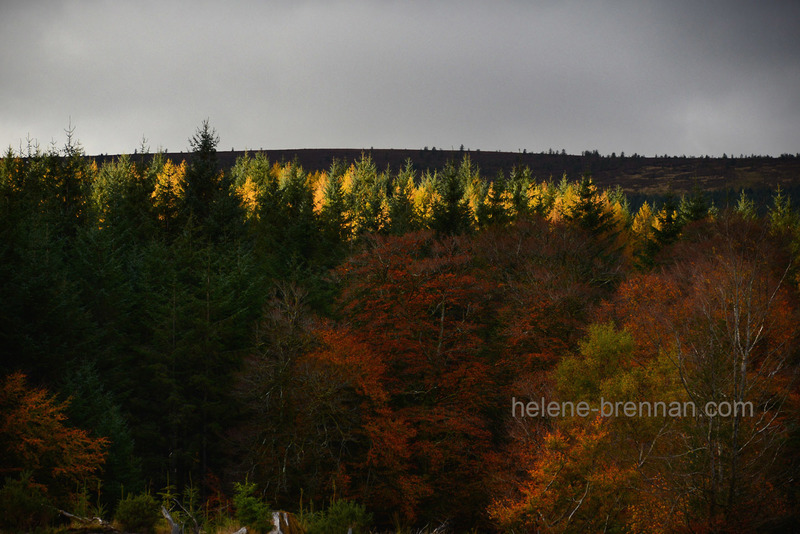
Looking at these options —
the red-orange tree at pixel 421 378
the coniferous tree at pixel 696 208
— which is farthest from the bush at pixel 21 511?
the coniferous tree at pixel 696 208

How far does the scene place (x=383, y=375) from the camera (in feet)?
88.7

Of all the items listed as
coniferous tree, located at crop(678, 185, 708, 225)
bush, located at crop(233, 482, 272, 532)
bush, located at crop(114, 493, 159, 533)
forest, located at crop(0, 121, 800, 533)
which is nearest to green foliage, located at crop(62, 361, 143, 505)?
forest, located at crop(0, 121, 800, 533)

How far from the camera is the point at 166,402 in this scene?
25.2 metres

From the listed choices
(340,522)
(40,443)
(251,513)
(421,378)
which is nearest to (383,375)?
(421,378)

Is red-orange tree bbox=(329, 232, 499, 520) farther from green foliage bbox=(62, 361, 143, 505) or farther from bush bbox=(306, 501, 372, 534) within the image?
bush bbox=(306, 501, 372, 534)

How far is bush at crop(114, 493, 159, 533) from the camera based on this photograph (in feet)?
31.6

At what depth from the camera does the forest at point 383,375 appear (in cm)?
1811

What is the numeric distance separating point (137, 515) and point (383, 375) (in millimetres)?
17789

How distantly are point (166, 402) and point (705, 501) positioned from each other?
22.5 metres

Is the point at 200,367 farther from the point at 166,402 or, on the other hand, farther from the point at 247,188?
the point at 247,188

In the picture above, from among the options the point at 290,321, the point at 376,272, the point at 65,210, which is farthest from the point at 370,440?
the point at 65,210

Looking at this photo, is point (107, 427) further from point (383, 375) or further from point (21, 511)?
point (21, 511)

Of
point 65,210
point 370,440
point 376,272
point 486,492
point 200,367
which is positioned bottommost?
point 486,492

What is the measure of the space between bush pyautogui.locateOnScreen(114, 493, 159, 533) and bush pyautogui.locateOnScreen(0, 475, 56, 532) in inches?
44.8
